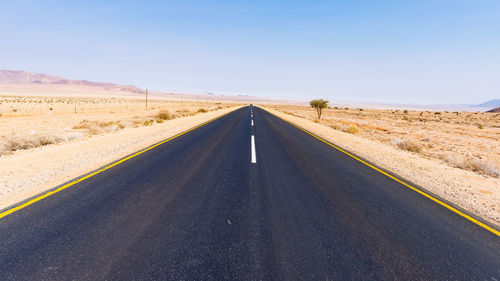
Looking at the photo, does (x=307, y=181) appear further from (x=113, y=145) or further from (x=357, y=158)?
(x=113, y=145)

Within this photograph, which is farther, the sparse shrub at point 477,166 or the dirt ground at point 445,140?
the dirt ground at point 445,140

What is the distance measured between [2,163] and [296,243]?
9171 millimetres

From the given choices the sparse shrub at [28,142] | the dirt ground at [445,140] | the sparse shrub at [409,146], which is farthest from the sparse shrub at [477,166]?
the sparse shrub at [28,142]

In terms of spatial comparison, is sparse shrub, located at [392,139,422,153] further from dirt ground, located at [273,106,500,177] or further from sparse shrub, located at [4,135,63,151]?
sparse shrub, located at [4,135,63,151]

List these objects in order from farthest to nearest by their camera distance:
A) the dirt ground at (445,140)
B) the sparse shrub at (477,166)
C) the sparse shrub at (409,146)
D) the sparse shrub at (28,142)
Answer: the sparse shrub at (409,146) < the dirt ground at (445,140) < the sparse shrub at (28,142) < the sparse shrub at (477,166)

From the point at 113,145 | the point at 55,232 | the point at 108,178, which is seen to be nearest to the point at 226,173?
the point at 108,178

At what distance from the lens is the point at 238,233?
3.18 meters

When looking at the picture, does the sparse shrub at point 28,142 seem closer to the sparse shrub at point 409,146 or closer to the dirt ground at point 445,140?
the dirt ground at point 445,140

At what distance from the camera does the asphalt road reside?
2.52 metres

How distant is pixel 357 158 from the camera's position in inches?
335

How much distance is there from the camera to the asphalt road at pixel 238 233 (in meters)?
2.52

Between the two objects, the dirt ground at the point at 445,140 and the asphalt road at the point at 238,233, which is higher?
the dirt ground at the point at 445,140

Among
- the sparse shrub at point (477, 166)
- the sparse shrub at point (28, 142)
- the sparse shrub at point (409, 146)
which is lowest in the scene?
the sparse shrub at point (28, 142)

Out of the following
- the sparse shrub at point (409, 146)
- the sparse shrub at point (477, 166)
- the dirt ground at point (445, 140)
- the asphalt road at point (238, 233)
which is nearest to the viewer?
the asphalt road at point (238, 233)
